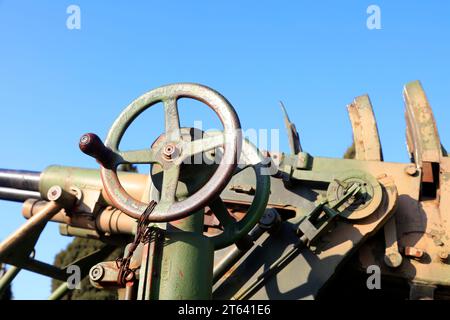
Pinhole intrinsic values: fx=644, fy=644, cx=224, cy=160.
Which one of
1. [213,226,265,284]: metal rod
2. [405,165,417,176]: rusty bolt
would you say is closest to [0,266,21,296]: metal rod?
[213,226,265,284]: metal rod

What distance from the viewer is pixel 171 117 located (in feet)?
12.9

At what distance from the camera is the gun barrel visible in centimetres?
630

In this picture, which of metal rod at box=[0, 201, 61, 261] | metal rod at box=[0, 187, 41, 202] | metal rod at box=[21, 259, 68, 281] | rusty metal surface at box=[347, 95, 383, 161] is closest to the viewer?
metal rod at box=[0, 201, 61, 261]

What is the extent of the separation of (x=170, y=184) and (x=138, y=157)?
295mm

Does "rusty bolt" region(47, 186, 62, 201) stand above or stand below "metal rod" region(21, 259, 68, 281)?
above

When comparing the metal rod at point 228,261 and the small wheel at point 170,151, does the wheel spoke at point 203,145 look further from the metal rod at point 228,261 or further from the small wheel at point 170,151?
the metal rod at point 228,261

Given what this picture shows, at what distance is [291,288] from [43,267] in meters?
2.34

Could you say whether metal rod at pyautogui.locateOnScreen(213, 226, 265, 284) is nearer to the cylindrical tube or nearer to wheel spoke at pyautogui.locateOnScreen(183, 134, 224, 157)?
the cylindrical tube

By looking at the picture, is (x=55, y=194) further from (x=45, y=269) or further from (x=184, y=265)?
(x=184, y=265)

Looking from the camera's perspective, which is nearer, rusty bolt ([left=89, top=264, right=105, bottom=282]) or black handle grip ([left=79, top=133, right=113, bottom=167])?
black handle grip ([left=79, top=133, right=113, bottom=167])

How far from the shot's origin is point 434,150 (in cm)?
522

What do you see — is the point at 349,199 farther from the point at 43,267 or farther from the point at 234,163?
the point at 43,267

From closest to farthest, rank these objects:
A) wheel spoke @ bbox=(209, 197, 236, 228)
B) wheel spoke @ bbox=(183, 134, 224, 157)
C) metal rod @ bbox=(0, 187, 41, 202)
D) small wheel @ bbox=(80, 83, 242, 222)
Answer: small wheel @ bbox=(80, 83, 242, 222) → wheel spoke @ bbox=(183, 134, 224, 157) → wheel spoke @ bbox=(209, 197, 236, 228) → metal rod @ bbox=(0, 187, 41, 202)
